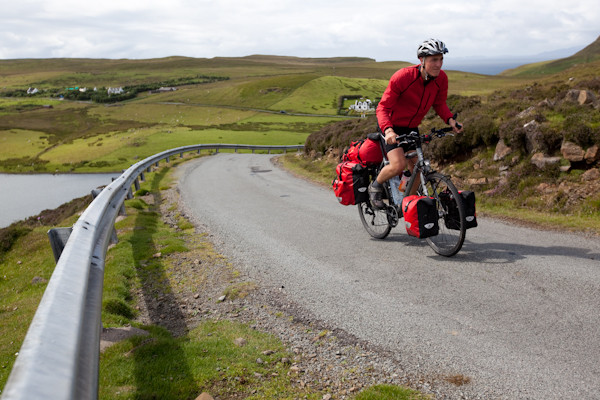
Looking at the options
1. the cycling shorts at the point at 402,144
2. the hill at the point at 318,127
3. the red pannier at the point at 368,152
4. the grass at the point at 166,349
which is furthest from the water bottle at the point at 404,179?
Result: the hill at the point at 318,127

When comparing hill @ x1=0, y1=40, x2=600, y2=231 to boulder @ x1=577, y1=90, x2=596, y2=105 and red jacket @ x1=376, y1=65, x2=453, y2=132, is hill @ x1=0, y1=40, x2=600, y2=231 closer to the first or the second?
boulder @ x1=577, y1=90, x2=596, y2=105

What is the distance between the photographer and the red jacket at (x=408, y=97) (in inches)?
266

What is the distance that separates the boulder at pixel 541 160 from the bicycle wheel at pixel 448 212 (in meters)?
5.88

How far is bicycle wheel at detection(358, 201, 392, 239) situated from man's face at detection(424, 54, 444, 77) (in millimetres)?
2462

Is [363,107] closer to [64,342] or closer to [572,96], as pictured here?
[572,96]

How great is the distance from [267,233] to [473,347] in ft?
18.7

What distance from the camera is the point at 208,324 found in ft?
16.6

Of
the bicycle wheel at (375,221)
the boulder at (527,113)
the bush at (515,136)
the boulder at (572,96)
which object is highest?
the boulder at (572,96)

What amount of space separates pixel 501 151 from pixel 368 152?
274 inches

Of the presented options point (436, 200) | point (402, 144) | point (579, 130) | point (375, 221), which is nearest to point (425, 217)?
point (436, 200)

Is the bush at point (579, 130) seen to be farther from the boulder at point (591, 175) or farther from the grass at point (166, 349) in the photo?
the grass at point (166, 349)

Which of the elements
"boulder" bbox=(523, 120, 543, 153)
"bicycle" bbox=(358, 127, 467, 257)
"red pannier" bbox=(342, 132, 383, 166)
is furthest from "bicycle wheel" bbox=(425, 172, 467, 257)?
"boulder" bbox=(523, 120, 543, 153)

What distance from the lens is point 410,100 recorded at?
6.95 m

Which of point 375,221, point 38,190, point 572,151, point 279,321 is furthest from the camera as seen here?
point 38,190
